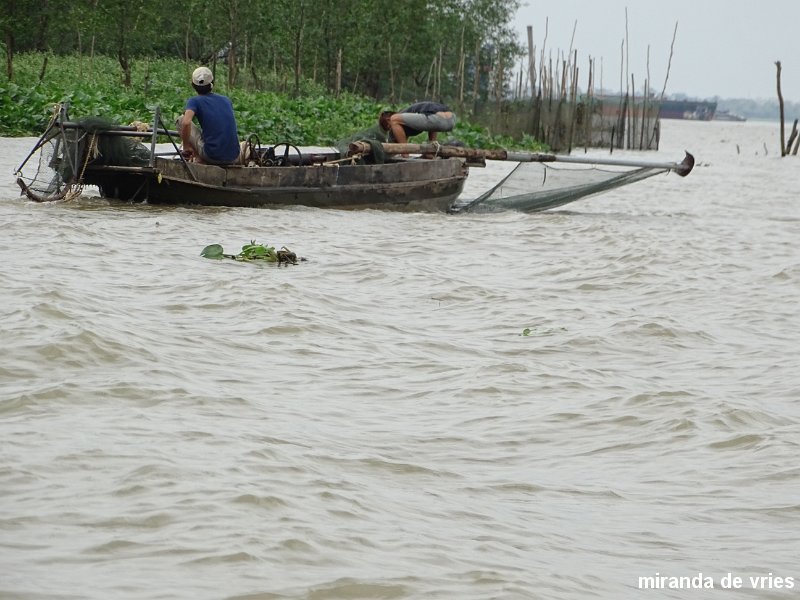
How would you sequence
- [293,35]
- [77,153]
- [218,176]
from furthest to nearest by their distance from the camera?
[293,35]
[218,176]
[77,153]

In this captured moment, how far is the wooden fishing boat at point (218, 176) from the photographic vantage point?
32.9ft

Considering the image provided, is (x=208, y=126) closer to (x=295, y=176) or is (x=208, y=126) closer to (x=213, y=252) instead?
(x=295, y=176)

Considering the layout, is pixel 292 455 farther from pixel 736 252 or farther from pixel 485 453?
pixel 736 252

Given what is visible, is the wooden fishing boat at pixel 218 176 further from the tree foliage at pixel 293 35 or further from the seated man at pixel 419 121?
the tree foliage at pixel 293 35

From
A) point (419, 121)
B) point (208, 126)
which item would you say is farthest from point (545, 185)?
point (208, 126)

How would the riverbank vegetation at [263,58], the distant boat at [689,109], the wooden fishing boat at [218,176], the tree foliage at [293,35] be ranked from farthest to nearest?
the distant boat at [689,109]
the tree foliage at [293,35]
the riverbank vegetation at [263,58]
the wooden fishing boat at [218,176]

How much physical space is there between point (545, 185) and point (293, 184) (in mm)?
2790

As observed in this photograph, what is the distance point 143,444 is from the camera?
11.6 ft

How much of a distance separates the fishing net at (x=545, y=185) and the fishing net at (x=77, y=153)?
3.70 meters

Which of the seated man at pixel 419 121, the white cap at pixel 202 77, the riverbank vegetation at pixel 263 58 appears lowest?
the seated man at pixel 419 121

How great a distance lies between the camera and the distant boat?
131 meters

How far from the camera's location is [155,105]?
21141mm

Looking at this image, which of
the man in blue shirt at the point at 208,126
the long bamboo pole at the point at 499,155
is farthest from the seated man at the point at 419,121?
the man in blue shirt at the point at 208,126

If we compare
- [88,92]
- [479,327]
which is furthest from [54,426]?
[88,92]
